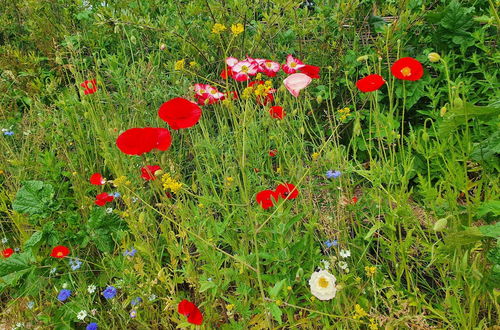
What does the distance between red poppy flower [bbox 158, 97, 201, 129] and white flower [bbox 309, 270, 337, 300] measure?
54 cm

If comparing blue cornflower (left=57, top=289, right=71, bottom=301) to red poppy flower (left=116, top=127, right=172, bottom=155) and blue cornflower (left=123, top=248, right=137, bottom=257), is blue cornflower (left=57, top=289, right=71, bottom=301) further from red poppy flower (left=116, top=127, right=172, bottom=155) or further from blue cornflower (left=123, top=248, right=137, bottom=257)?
red poppy flower (left=116, top=127, right=172, bottom=155)

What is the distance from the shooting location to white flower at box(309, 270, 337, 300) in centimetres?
114

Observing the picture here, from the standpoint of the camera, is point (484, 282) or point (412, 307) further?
point (412, 307)

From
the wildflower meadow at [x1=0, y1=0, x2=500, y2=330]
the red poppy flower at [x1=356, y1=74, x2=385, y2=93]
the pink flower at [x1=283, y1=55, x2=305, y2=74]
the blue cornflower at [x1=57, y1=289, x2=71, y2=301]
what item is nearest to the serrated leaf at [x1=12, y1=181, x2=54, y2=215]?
the wildflower meadow at [x1=0, y1=0, x2=500, y2=330]

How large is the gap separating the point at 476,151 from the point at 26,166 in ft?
6.19

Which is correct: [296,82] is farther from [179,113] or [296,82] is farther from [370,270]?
[370,270]

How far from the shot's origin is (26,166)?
207 cm

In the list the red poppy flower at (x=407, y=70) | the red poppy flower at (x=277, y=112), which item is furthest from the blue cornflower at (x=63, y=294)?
the red poppy flower at (x=407, y=70)

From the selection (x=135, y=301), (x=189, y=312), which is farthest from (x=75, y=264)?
(x=189, y=312)

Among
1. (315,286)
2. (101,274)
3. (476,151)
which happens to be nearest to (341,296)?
(315,286)

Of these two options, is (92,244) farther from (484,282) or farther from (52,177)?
(484,282)

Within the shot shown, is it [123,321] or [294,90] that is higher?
[294,90]

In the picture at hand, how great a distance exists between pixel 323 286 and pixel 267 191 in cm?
32

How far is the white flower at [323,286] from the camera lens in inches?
44.9
